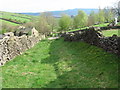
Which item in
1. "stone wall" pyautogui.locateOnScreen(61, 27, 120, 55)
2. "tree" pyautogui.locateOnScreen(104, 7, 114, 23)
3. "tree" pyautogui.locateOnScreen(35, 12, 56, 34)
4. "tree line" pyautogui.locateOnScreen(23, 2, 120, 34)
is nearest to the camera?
"stone wall" pyautogui.locateOnScreen(61, 27, 120, 55)

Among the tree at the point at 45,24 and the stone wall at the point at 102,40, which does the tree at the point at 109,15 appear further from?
the stone wall at the point at 102,40

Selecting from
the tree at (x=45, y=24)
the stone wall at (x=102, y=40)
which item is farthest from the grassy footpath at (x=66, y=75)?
the tree at (x=45, y=24)

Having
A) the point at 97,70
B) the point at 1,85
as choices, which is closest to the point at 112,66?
the point at 97,70

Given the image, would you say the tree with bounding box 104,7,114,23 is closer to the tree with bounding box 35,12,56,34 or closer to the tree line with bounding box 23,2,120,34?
the tree line with bounding box 23,2,120,34

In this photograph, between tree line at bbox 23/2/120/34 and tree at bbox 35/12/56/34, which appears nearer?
tree at bbox 35/12/56/34

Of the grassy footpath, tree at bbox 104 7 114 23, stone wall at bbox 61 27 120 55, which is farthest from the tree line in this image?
the grassy footpath

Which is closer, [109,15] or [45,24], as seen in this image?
[45,24]

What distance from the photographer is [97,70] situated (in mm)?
12992

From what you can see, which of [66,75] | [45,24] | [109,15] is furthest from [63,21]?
[66,75]

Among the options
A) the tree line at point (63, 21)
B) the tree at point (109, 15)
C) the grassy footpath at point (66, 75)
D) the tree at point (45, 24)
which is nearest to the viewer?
the grassy footpath at point (66, 75)

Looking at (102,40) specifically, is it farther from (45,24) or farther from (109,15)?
(109,15)

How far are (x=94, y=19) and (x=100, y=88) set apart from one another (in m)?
127

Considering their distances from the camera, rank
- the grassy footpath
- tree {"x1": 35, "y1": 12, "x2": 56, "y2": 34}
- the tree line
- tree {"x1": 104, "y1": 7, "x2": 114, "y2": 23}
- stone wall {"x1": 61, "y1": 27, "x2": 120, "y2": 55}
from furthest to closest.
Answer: tree {"x1": 104, "y1": 7, "x2": 114, "y2": 23} < the tree line < tree {"x1": 35, "y1": 12, "x2": 56, "y2": 34} < stone wall {"x1": 61, "y1": 27, "x2": 120, "y2": 55} < the grassy footpath

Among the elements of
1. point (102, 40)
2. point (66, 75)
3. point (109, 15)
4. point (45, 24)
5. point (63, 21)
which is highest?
point (109, 15)
